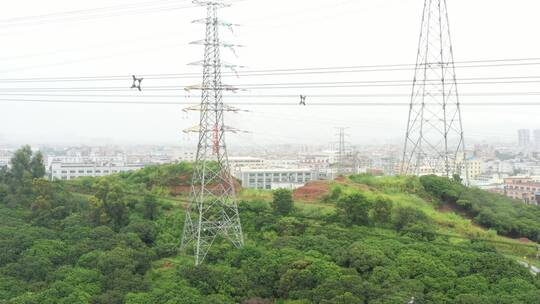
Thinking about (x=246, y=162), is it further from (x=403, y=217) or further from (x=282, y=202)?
(x=403, y=217)

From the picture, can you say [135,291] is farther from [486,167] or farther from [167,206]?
[486,167]

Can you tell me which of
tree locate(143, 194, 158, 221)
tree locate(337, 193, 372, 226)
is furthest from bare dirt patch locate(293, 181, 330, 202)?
tree locate(143, 194, 158, 221)

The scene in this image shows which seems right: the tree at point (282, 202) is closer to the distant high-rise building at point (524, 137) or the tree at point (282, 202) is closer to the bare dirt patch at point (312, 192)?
the bare dirt patch at point (312, 192)

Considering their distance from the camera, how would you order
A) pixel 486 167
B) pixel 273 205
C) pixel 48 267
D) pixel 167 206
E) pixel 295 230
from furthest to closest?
1. pixel 486 167
2. pixel 167 206
3. pixel 273 205
4. pixel 295 230
5. pixel 48 267

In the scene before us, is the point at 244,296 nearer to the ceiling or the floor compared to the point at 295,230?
nearer to the floor

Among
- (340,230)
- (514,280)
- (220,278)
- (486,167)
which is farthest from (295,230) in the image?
(486,167)

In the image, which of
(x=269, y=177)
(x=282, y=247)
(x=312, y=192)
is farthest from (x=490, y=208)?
(x=269, y=177)
